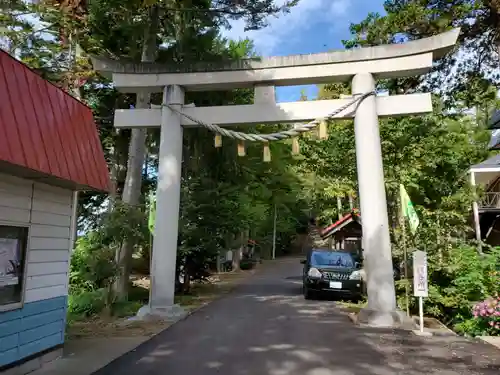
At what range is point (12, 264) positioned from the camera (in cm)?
533

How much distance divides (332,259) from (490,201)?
13804 millimetres

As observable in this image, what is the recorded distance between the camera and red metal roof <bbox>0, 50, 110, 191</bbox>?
4609mm

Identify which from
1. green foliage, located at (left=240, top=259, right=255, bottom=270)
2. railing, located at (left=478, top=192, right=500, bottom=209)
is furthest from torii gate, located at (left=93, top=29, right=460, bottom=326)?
Result: green foliage, located at (left=240, top=259, right=255, bottom=270)

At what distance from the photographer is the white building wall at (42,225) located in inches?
207

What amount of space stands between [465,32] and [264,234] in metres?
34.2

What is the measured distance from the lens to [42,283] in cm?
593

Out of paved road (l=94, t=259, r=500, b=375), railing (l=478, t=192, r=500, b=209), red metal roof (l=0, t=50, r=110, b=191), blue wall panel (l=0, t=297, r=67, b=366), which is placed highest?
railing (l=478, t=192, r=500, b=209)

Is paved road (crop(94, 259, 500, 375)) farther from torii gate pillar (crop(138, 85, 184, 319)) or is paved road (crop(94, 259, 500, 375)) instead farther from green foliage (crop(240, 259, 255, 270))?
green foliage (crop(240, 259, 255, 270))

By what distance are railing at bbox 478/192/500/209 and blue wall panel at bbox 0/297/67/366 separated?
21874 millimetres

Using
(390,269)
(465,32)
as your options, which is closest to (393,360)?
(390,269)

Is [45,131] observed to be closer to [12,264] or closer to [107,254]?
[12,264]

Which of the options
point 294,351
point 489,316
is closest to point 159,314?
point 294,351

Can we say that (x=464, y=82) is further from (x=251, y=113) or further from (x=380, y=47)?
(x=251, y=113)

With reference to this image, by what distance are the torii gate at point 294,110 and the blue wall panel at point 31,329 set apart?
398 centimetres
